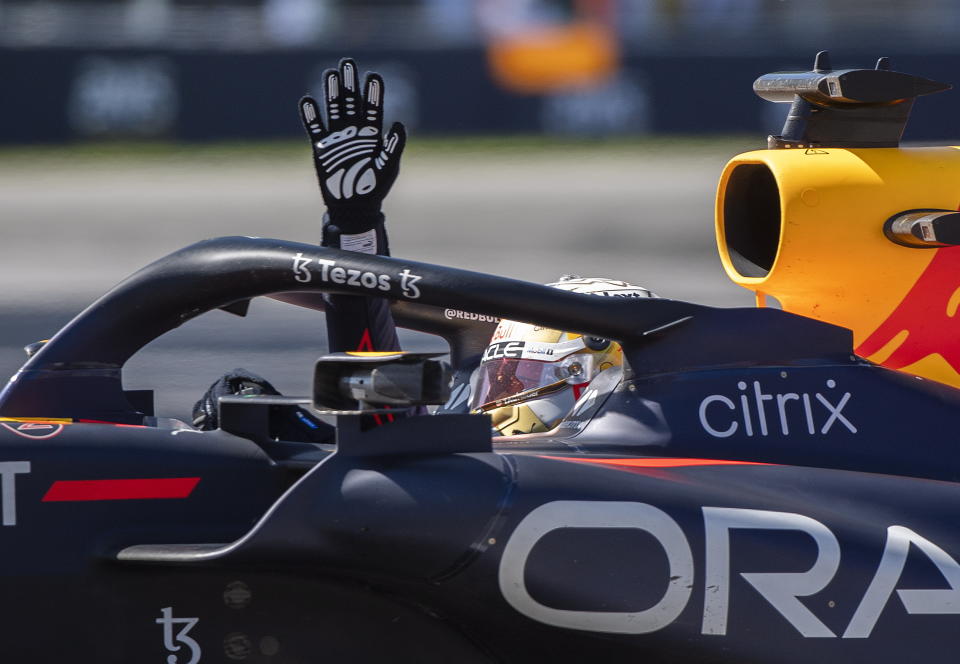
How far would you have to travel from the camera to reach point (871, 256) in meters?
2.81

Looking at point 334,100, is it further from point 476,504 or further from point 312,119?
point 476,504

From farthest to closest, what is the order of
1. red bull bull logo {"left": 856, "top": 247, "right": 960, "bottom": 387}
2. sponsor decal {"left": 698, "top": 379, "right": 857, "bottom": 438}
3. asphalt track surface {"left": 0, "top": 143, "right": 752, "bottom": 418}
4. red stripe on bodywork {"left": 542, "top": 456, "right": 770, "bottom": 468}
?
asphalt track surface {"left": 0, "top": 143, "right": 752, "bottom": 418} → red bull bull logo {"left": 856, "top": 247, "right": 960, "bottom": 387} → sponsor decal {"left": 698, "top": 379, "right": 857, "bottom": 438} → red stripe on bodywork {"left": 542, "top": 456, "right": 770, "bottom": 468}

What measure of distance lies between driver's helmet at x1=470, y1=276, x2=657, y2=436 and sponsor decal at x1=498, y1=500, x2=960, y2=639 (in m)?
0.96

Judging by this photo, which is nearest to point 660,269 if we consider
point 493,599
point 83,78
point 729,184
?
point 729,184

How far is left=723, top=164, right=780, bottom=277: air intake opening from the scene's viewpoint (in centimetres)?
308

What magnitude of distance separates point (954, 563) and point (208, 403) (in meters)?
1.39

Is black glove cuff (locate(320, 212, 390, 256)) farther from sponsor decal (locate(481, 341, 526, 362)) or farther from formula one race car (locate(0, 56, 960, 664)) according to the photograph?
sponsor decal (locate(481, 341, 526, 362))

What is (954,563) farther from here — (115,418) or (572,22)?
(572,22)

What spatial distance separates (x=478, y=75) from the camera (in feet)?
46.2

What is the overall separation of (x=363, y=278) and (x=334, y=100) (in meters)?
0.63

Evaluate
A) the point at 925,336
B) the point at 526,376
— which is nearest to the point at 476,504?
the point at 526,376

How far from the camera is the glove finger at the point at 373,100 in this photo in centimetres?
272

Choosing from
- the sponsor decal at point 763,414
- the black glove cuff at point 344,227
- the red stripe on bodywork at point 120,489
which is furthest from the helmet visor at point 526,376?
the red stripe on bodywork at point 120,489

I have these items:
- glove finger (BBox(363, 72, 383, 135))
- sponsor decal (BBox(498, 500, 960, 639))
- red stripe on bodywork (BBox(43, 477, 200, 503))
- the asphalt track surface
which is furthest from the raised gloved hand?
the asphalt track surface
